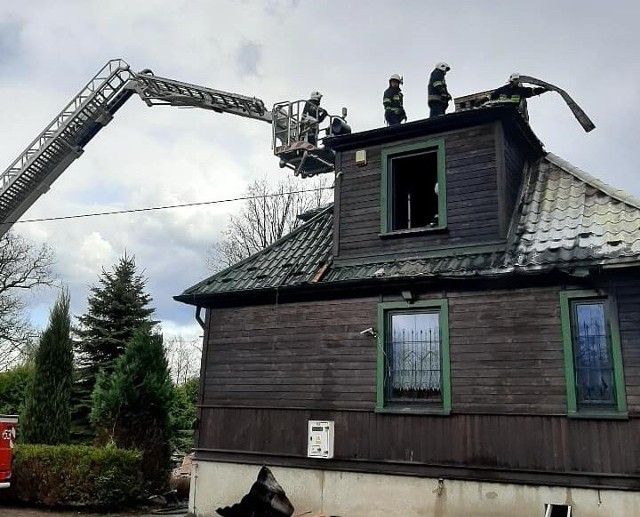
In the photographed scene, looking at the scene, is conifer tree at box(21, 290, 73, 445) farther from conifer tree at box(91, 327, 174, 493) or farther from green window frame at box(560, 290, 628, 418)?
green window frame at box(560, 290, 628, 418)

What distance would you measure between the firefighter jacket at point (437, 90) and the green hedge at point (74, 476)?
30.1 feet

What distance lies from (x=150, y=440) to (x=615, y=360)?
10.00 metres

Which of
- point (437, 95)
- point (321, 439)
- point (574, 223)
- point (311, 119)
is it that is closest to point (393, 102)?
point (437, 95)

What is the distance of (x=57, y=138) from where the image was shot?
53.4 ft

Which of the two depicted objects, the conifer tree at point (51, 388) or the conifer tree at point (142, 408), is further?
the conifer tree at point (51, 388)

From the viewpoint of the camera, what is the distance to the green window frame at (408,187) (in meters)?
9.87

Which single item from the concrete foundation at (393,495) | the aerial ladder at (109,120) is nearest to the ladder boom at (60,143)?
the aerial ladder at (109,120)

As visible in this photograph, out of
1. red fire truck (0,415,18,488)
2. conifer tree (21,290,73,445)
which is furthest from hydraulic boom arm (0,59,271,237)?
red fire truck (0,415,18,488)

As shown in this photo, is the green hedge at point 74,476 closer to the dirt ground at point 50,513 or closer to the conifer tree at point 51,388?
the dirt ground at point 50,513

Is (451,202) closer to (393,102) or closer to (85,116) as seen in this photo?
(393,102)

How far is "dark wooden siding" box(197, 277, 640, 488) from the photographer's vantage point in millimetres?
7691

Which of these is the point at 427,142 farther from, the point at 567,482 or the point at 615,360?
the point at 567,482

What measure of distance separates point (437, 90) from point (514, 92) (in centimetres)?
146

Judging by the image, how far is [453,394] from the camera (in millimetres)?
8586
